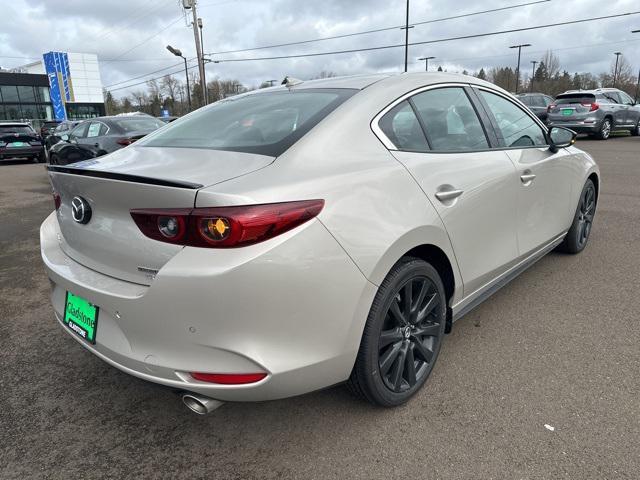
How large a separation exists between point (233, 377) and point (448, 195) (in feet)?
4.43

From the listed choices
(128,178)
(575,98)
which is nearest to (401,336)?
(128,178)

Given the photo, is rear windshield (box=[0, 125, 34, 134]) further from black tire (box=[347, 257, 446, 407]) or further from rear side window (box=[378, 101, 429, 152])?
black tire (box=[347, 257, 446, 407])

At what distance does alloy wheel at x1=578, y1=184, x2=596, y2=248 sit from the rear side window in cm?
255

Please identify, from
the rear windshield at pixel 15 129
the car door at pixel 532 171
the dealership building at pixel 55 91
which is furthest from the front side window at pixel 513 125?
the dealership building at pixel 55 91

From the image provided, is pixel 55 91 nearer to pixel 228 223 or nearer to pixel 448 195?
pixel 448 195

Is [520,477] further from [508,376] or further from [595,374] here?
[595,374]

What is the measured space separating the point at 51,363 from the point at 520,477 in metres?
2.62

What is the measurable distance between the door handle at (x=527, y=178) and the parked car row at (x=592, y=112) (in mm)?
14515

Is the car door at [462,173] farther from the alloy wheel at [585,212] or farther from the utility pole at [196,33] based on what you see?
the utility pole at [196,33]

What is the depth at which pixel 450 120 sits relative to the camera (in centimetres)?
276

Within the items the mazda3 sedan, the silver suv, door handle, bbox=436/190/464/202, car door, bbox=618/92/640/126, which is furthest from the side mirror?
car door, bbox=618/92/640/126

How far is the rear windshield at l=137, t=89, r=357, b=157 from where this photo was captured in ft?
7.05

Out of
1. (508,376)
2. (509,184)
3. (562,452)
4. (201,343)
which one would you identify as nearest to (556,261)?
(509,184)

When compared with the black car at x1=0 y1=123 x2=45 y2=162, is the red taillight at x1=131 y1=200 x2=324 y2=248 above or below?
above
